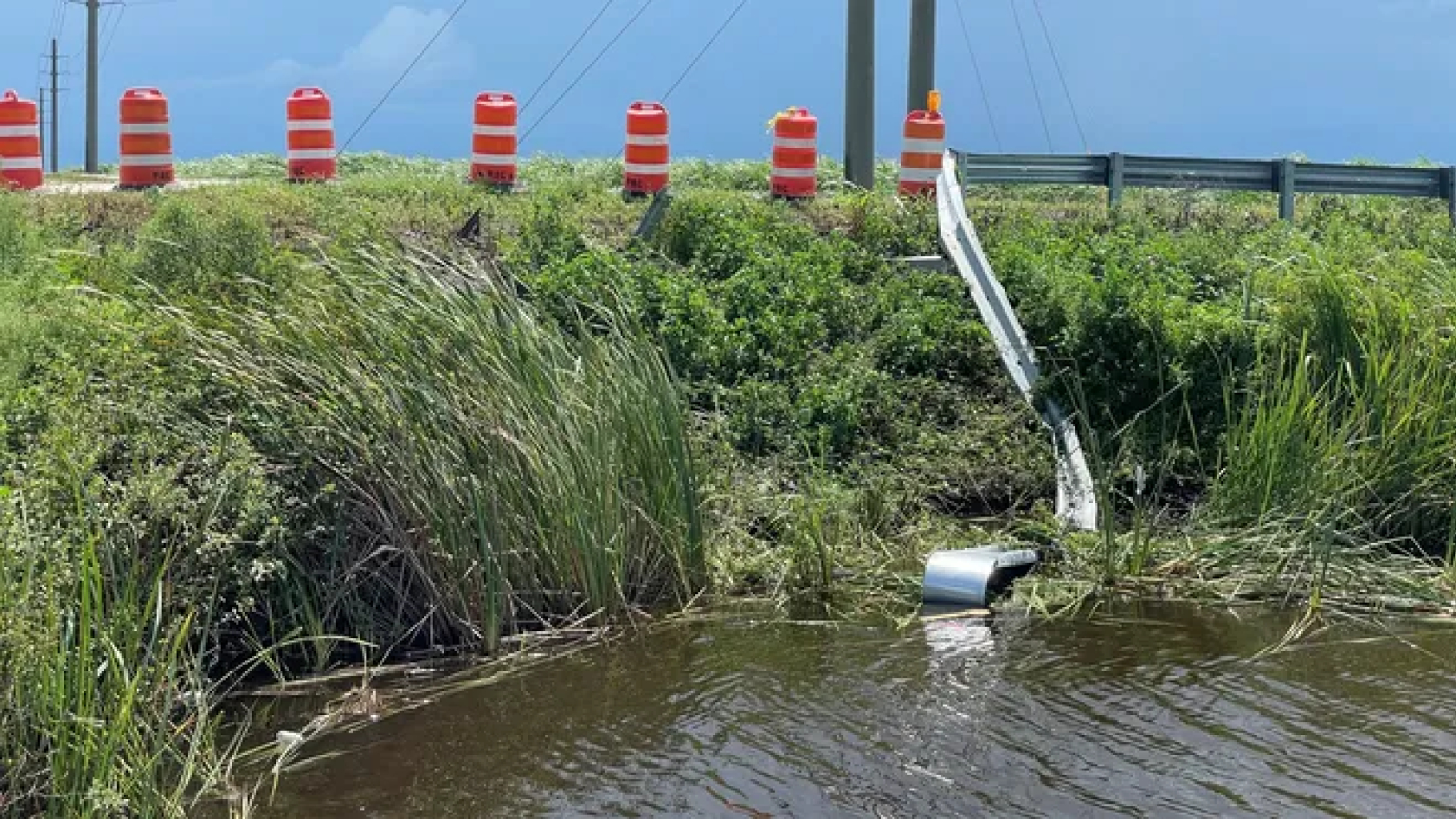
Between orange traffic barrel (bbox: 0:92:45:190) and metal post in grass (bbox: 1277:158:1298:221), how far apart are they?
40.2 feet

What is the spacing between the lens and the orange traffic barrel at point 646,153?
15.7 m

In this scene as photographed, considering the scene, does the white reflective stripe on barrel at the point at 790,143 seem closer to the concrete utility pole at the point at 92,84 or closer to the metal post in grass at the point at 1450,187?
the metal post in grass at the point at 1450,187

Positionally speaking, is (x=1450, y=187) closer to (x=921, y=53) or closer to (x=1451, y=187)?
(x=1451, y=187)

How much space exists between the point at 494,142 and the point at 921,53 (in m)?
5.07

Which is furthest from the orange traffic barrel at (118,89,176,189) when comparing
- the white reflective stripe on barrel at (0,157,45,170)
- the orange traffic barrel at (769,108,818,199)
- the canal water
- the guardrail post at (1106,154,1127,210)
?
the canal water

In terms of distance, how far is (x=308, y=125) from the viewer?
16016 mm

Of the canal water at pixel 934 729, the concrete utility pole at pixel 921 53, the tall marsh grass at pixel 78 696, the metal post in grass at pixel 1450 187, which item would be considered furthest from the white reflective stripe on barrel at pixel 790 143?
the tall marsh grass at pixel 78 696

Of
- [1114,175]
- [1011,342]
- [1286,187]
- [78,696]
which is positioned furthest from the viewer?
[1114,175]

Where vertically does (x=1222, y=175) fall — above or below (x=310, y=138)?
below

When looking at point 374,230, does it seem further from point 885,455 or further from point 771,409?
point 885,455

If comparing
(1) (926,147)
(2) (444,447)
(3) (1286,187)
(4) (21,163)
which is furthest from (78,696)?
(4) (21,163)

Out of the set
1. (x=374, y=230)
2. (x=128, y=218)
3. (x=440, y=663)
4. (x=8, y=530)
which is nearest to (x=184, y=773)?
(x=8, y=530)

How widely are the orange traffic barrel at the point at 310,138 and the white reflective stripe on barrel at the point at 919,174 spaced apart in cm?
619

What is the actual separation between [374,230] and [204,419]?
2336 mm
